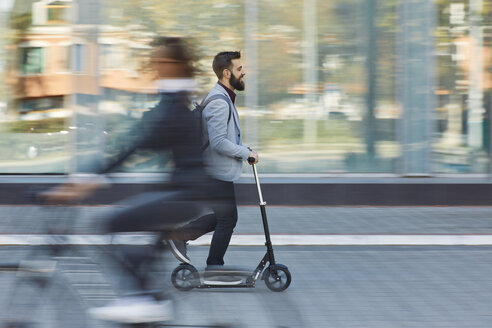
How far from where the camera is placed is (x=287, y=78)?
11.5 meters

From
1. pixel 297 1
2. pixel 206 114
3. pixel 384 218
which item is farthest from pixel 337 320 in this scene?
pixel 297 1

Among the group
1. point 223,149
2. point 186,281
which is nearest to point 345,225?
point 223,149

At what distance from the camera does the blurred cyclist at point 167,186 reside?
3.71m

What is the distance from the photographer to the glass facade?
11188mm

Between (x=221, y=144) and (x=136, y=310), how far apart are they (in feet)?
7.20

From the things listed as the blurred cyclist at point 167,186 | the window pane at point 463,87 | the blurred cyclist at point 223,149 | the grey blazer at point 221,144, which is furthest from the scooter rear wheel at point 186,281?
the window pane at point 463,87

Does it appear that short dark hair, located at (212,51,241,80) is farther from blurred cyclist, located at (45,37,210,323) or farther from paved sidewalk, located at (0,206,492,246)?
paved sidewalk, located at (0,206,492,246)

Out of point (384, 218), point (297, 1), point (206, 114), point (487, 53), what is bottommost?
point (384, 218)

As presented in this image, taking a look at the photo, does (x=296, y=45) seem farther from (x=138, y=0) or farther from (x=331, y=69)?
(x=138, y=0)

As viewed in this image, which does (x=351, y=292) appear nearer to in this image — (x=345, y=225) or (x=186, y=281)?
(x=186, y=281)

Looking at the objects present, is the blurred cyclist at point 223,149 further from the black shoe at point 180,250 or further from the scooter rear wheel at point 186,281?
the scooter rear wheel at point 186,281

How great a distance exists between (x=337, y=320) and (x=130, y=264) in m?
2.05

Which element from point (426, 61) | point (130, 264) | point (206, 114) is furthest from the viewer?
point (426, 61)

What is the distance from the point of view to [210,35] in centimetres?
1123
